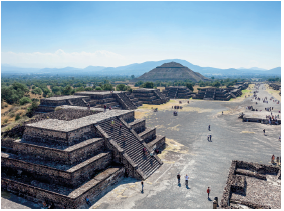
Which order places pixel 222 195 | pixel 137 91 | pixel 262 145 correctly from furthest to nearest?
pixel 137 91 < pixel 262 145 < pixel 222 195

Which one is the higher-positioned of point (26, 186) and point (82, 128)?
point (82, 128)

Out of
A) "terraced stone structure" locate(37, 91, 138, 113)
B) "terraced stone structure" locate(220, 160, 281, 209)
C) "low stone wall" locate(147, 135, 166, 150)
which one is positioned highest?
"terraced stone structure" locate(37, 91, 138, 113)

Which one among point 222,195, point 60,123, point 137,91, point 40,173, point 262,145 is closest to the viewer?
point 222,195

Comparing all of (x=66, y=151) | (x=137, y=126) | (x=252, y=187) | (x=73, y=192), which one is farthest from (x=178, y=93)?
(x=73, y=192)

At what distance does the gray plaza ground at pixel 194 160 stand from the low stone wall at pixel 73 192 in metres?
0.62

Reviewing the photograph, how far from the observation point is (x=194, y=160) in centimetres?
2166

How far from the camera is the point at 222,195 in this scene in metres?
15.0

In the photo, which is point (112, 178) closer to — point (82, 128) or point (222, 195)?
point (82, 128)

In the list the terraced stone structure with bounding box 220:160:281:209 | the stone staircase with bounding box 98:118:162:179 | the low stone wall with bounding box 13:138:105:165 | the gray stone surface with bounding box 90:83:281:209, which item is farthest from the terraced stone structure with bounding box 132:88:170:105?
the terraced stone structure with bounding box 220:160:281:209

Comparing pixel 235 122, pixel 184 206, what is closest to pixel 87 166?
pixel 184 206

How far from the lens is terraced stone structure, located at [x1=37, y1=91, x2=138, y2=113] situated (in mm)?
35406

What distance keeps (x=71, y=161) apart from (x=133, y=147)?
6.77 meters

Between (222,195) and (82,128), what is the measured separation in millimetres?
12827

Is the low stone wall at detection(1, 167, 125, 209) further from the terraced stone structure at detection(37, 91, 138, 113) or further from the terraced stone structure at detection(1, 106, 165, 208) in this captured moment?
the terraced stone structure at detection(37, 91, 138, 113)
